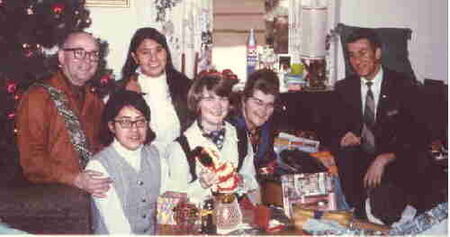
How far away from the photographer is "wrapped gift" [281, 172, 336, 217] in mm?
2842

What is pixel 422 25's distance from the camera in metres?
2.85

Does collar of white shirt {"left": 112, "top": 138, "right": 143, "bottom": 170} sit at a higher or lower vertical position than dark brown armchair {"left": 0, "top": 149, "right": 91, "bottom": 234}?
higher

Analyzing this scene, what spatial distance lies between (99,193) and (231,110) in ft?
2.16

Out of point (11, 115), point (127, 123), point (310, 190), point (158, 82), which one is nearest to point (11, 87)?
point (11, 115)

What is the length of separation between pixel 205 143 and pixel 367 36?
84cm

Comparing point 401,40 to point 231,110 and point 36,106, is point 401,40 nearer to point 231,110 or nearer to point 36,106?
point 231,110

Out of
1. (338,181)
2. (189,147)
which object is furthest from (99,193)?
(338,181)

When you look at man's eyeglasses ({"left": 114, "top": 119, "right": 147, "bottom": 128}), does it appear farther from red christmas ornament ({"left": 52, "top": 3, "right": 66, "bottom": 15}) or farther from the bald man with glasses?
red christmas ornament ({"left": 52, "top": 3, "right": 66, "bottom": 15})

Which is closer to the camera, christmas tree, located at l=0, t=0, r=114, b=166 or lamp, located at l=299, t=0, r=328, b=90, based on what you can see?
christmas tree, located at l=0, t=0, r=114, b=166

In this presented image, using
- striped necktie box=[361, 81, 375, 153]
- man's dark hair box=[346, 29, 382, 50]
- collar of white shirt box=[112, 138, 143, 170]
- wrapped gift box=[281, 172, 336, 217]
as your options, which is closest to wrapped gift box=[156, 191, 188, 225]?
collar of white shirt box=[112, 138, 143, 170]

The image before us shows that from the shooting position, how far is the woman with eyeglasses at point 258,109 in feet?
9.36

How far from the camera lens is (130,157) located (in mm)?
2771

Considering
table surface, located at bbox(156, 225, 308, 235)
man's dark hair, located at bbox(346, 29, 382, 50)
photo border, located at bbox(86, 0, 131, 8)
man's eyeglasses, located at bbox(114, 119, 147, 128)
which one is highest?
photo border, located at bbox(86, 0, 131, 8)

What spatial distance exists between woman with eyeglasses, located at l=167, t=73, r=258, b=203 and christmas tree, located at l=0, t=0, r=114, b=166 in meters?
0.39
